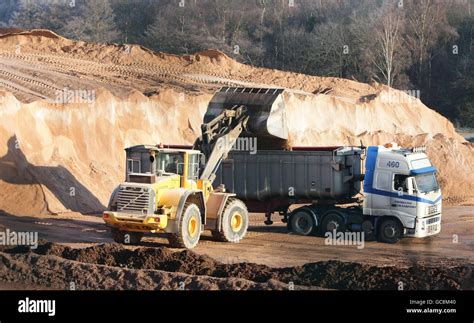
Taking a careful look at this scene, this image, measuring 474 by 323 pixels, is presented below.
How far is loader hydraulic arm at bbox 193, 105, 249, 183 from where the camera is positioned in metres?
25.8

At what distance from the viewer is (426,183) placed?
25.8 m

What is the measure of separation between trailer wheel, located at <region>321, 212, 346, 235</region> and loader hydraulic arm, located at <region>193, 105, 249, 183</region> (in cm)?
340

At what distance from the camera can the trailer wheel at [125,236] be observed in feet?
80.5

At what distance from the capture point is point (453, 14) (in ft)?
243

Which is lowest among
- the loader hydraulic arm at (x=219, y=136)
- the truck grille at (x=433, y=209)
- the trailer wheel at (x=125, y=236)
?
the trailer wheel at (x=125, y=236)

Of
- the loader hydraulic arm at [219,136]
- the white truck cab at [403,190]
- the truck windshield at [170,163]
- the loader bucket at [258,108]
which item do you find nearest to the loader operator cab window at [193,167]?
the truck windshield at [170,163]

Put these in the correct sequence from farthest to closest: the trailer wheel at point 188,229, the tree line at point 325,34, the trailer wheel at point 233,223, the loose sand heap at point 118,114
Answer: the tree line at point 325,34, the loose sand heap at point 118,114, the trailer wheel at point 233,223, the trailer wheel at point 188,229

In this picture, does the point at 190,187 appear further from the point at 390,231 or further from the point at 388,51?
the point at 388,51

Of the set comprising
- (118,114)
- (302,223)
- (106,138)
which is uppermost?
(118,114)

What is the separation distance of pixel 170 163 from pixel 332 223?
5.34m

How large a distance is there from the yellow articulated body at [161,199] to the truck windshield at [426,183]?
5.42 meters

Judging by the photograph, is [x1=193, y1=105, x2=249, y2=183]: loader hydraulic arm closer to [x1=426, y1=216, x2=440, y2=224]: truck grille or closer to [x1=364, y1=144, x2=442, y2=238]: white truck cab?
[x1=364, y1=144, x2=442, y2=238]: white truck cab

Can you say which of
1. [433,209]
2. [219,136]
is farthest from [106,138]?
[433,209]

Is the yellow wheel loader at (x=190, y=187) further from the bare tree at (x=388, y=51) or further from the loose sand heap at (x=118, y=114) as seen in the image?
the bare tree at (x=388, y=51)
